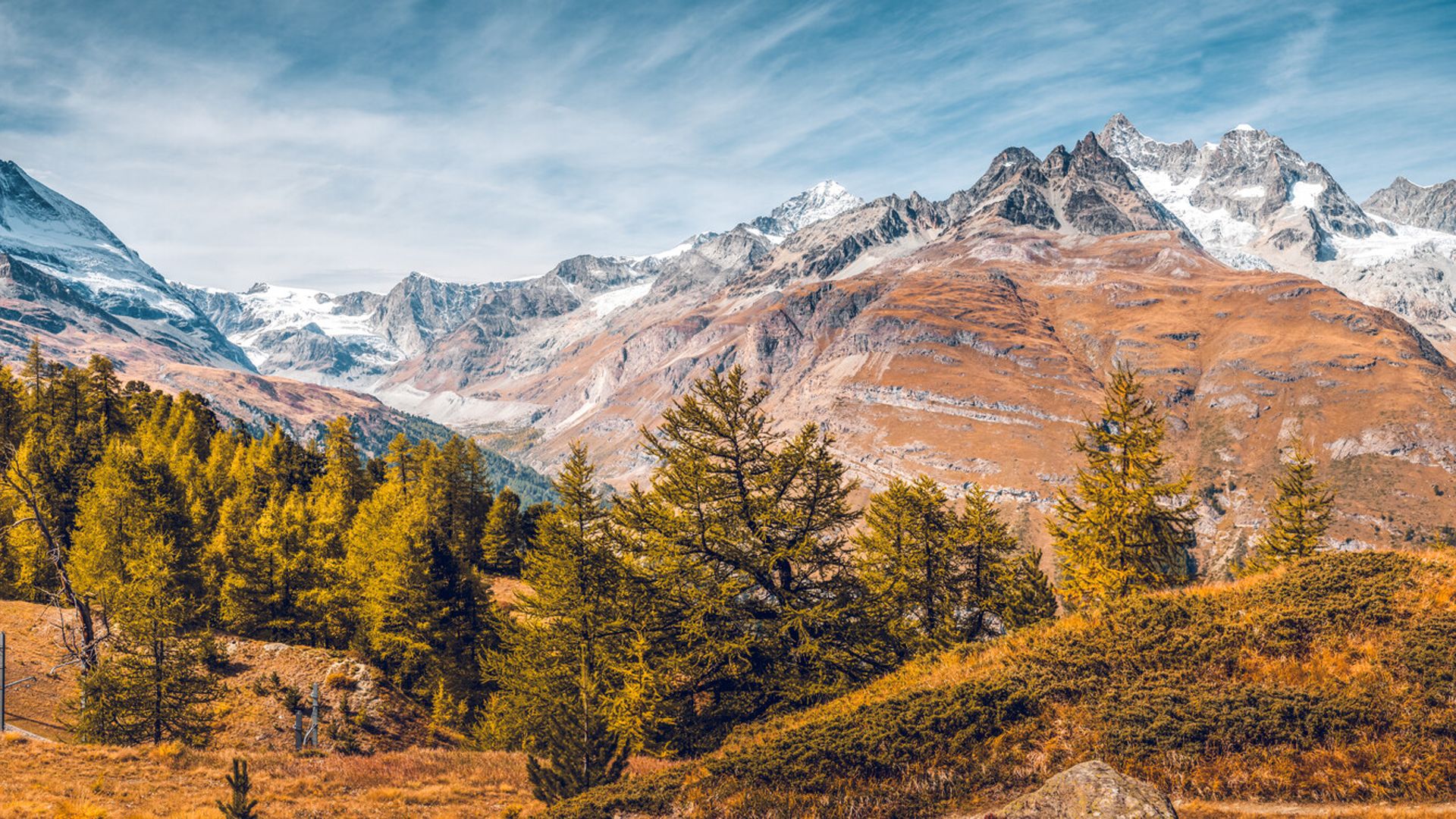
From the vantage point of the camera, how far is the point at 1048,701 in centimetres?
1494

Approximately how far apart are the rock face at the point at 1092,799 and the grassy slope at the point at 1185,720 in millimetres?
2211

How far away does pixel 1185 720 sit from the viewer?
13.0 metres

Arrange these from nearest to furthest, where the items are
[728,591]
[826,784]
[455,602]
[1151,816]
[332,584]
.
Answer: [1151,816] → [826,784] → [728,591] → [455,602] → [332,584]

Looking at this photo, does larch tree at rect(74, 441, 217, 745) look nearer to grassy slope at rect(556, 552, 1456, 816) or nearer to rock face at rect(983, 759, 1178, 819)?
grassy slope at rect(556, 552, 1456, 816)

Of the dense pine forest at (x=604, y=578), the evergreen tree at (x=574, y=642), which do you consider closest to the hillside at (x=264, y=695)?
the dense pine forest at (x=604, y=578)

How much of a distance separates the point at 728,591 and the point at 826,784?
1009cm

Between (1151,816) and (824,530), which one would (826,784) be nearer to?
(1151,816)

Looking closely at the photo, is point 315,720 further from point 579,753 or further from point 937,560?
point 937,560

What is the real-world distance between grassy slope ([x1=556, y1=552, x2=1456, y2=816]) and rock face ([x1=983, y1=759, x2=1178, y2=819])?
221 centimetres

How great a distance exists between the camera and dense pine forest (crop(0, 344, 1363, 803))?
23281mm

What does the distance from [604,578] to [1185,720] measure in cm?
1820

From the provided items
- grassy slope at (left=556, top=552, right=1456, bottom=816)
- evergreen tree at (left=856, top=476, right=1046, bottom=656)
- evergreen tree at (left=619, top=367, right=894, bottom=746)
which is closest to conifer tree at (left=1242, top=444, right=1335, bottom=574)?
evergreen tree at (left=856, top=476, right=1046, bottom=656)

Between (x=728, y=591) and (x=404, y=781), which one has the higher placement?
(x=728, y=591)

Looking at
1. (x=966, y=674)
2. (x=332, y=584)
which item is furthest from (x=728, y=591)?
(x=332, y=584)
